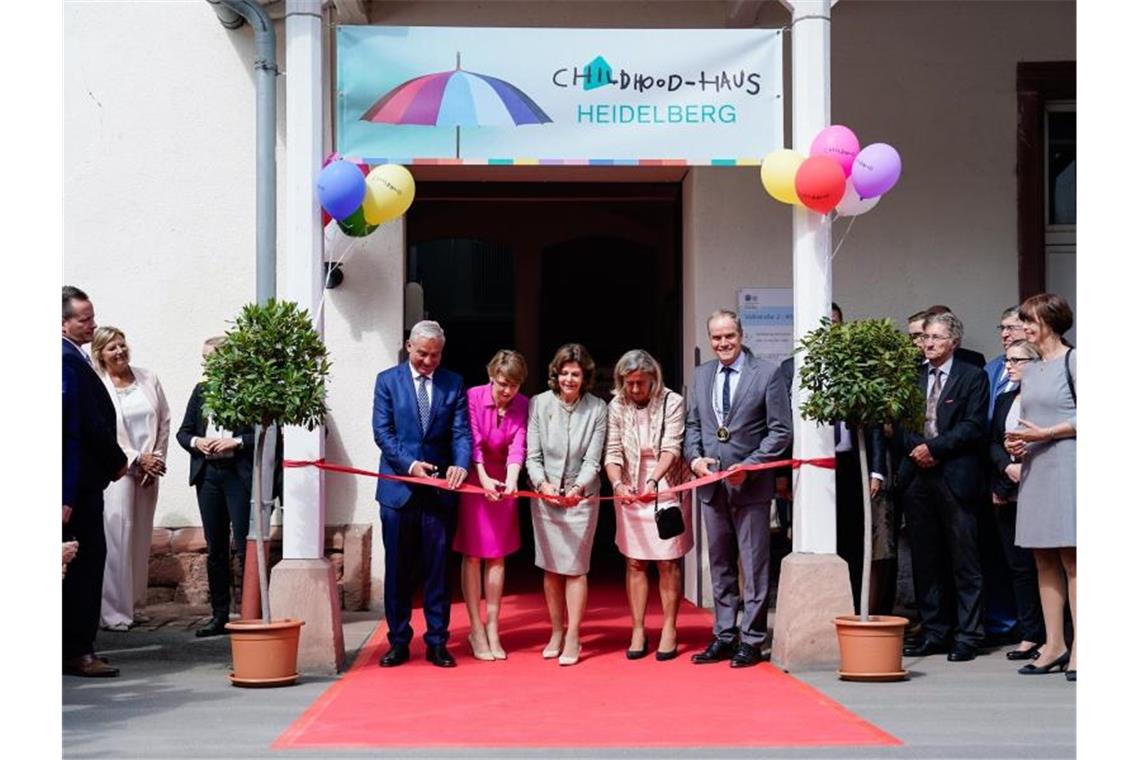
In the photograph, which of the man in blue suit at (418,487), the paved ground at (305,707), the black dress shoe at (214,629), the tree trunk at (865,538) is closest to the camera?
the paved ground at (305,707)

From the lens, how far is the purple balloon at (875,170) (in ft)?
26.5

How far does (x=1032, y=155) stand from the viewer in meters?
10.6

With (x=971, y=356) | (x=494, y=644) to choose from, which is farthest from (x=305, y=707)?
(x=971, y=356)

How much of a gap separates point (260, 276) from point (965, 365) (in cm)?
445

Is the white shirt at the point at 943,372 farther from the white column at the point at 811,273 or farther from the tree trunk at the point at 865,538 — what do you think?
the tree trunk at the point at 865,538

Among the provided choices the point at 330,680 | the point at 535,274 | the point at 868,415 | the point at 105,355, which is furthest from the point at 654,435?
the point at 535,274

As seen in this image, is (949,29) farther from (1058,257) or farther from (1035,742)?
(1035,742)

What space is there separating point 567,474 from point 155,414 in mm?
2807

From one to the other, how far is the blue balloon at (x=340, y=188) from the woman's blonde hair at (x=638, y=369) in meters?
1.74

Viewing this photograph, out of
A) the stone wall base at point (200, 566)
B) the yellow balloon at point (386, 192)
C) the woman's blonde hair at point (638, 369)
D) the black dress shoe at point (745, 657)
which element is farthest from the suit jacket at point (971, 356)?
the stone wall base at point (200, 566)

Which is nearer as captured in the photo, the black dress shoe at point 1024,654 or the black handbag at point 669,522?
the black handbag at point 669,522

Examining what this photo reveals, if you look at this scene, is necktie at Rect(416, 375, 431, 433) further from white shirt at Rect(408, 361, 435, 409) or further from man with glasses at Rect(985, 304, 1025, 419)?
man with glasses at Rect(985, 304, 1025, 419)

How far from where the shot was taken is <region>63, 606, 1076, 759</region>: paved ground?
20.0ft

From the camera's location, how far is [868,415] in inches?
307
